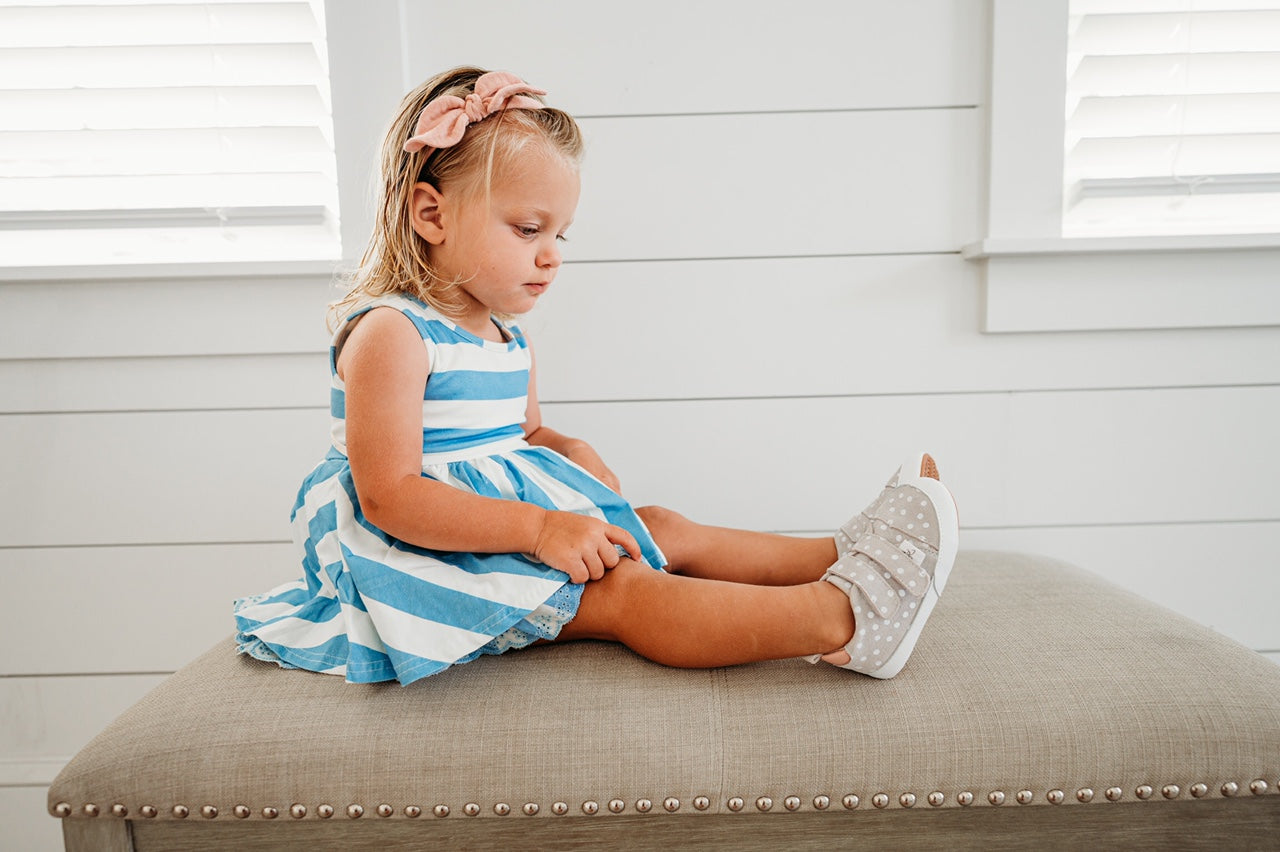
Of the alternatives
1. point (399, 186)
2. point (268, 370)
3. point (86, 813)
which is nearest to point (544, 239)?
point (399, 186)

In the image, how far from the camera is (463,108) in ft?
3.03

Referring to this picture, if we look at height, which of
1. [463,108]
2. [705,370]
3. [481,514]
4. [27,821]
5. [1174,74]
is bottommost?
[27,821]

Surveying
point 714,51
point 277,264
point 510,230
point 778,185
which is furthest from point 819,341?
point 277,264

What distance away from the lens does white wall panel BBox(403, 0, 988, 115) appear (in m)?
1.22

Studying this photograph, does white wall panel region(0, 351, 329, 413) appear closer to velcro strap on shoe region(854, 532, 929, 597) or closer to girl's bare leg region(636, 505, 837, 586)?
girl's bare leg region(636, 505, 837, 586)

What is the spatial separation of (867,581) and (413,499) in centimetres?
49

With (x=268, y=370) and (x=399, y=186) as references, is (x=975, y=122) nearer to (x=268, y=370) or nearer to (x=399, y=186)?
(x=399, y=186)

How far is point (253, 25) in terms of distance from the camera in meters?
1.23

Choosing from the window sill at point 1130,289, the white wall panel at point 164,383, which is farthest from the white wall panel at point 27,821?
the window sill at point 1130,289

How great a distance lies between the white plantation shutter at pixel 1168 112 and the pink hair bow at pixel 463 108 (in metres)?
0.88

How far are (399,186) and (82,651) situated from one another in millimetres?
1013

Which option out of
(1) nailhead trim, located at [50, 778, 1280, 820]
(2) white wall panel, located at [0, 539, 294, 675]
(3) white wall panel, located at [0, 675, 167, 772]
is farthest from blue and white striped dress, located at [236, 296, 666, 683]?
(3) white wall panel, located at [0, 675, 167, 772]

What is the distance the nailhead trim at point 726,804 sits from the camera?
731mm

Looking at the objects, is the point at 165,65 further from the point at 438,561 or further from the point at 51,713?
the point at 51,713
